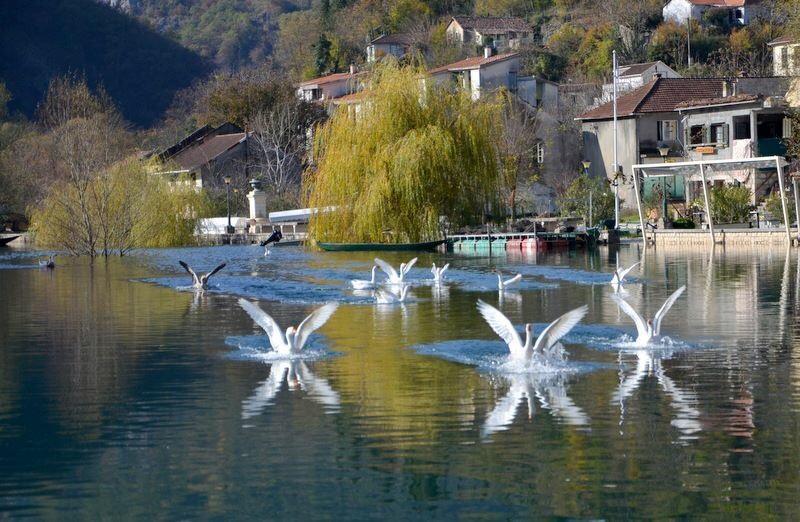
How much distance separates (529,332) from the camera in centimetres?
1623

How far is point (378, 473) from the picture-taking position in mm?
11531

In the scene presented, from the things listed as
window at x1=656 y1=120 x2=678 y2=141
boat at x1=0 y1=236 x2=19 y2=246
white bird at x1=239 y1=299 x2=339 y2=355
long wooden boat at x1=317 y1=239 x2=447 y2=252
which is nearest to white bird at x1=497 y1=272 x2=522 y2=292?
white bird at x1=239 y1=299 x2=339 y2=355

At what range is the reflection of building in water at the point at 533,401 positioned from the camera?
1354 centimetres

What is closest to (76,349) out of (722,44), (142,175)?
(142,175)

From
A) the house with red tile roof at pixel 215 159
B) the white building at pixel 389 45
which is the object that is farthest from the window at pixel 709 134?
the white building at pixel 389 45

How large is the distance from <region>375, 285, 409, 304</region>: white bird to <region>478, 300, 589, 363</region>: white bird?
9.90 meters

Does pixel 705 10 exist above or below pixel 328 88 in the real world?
above

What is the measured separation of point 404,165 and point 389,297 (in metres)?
21.9

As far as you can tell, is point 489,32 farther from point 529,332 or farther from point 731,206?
point 529,332

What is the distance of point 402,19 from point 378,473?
341ft

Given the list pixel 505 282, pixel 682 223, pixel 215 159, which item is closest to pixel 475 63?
pixel 215 159

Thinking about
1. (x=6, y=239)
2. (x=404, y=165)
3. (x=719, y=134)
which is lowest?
(x=6, y=239)

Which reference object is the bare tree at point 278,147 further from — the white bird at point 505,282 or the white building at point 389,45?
the white bird at point 505,282

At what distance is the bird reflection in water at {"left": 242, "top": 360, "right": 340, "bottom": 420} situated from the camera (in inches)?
575
